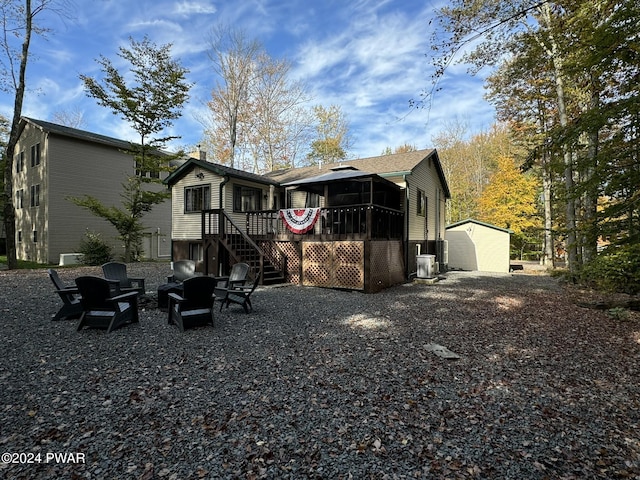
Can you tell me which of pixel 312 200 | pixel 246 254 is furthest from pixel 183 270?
pixel 312 200

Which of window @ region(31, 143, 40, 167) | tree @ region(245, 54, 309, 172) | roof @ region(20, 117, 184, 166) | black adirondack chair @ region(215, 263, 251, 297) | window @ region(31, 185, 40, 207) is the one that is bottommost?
black adirondack chair @ region(215, 263, 251, 297)

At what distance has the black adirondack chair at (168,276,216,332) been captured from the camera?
5.57 m

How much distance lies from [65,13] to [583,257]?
25.4 metres

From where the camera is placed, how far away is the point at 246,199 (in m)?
14.7

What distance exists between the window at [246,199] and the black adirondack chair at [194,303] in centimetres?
850

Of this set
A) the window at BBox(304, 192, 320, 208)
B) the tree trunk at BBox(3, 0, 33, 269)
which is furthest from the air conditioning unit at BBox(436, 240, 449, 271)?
→ the tree trunk at BBox(3, 0, 33, 269)

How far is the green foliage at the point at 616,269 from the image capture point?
260 inches

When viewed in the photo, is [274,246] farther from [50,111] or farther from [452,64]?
[50,111]

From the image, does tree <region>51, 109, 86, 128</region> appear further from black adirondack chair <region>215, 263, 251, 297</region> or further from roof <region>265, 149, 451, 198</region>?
black adirondack chair <region>215, 263, 251, 297</region>

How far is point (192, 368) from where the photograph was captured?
158 inches

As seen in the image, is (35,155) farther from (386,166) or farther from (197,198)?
(386,166)

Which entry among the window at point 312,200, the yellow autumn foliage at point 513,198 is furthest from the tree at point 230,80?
the yellow autumn foliage at point 513,198

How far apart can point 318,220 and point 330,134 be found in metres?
18.4

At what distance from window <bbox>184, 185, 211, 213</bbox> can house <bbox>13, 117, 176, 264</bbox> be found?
17.7 feet
